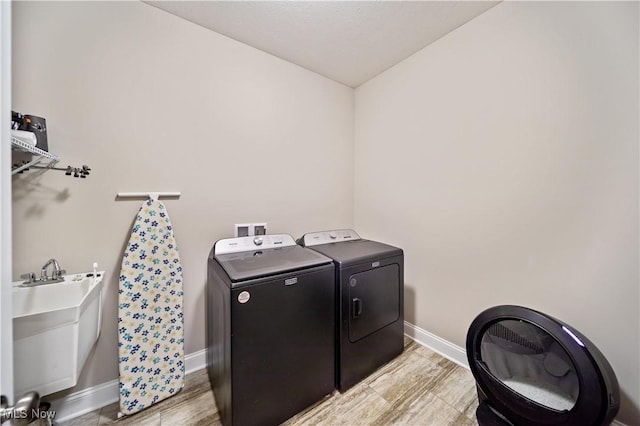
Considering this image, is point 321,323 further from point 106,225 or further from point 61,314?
point 106,225

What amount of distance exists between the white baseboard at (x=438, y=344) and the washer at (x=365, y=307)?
249 millimetres

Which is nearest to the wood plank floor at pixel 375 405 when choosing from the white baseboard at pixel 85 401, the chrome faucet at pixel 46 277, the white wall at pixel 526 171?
the white baseboard at pixel 85 401

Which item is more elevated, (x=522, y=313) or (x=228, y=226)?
(x=228, y=226)

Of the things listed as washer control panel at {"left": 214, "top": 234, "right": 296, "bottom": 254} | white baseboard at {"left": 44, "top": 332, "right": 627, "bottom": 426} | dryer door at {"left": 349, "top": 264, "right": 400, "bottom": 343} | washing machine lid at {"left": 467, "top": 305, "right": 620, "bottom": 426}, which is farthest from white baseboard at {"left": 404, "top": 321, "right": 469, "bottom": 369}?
washer control panel at {"left": 214, "top": 234, "right": 296, "bottom": 254}

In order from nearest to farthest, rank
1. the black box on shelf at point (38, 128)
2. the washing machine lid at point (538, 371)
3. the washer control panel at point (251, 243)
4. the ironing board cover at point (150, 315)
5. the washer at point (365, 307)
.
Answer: the washing machine lid at point (538, 371), the black box on shelf at point (38, 128), the ironing board cover at point (150, 315), the washer at point (365, 307), the washer control panel at point (251, 243)

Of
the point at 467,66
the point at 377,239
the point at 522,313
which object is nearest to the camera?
the point at 522,313

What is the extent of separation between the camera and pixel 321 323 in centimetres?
146

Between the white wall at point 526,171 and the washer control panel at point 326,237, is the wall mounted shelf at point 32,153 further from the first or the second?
the white wall at point 526,171

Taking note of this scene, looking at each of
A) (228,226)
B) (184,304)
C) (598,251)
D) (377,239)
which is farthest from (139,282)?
(598,251)

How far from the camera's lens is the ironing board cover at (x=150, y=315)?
55.4 inches

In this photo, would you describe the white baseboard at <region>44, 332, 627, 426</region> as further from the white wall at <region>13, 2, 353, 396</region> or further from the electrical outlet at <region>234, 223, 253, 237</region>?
the electrical outlet at <region>234, 223, 253, 237</region>

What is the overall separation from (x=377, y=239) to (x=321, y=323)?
1178 mm

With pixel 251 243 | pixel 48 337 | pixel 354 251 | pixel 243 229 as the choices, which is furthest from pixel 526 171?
pixel 48 337

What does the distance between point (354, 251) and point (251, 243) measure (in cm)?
79
